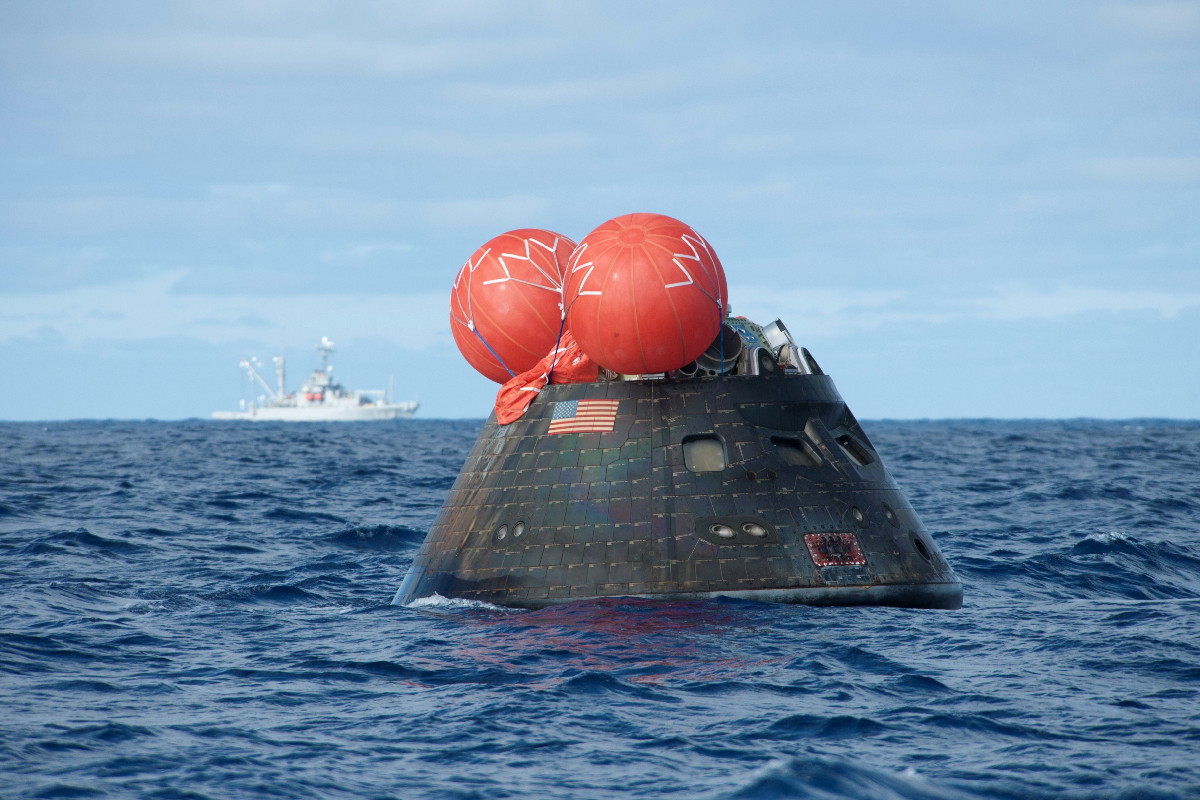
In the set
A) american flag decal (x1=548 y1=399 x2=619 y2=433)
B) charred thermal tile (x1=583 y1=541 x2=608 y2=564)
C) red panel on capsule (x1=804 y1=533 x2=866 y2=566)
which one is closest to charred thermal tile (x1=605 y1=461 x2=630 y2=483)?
american flag decal (x1=548 y1=399 x2=619 y2=433)

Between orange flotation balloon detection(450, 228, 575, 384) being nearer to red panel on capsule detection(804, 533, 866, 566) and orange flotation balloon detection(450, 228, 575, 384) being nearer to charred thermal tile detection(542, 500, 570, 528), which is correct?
charred thermal tile detection(542, 500, 570, 528)

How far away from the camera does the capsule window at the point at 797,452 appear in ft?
55.4

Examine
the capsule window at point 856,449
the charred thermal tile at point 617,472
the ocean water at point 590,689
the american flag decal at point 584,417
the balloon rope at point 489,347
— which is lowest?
the ocean water at point 590,689

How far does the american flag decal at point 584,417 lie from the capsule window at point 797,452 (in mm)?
2244

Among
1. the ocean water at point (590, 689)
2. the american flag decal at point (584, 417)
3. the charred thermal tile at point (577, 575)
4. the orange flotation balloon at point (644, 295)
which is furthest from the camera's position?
the american flag decal at point (584, 417)

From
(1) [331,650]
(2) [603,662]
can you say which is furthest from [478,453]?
(2) [603,662]

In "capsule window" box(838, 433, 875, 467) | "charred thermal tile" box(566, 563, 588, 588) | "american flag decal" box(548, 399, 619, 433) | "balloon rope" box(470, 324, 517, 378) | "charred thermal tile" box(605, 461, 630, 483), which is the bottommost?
"charred thermal tile" box(566, 563, 588, 588)

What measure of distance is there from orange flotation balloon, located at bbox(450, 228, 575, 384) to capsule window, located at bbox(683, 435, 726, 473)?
120 inches

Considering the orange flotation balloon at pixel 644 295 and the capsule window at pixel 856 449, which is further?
the capsule window at pixel 856 449

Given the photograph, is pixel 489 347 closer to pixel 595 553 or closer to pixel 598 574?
pixel 595 553

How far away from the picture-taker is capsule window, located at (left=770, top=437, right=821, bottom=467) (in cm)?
1688

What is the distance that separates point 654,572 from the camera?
1560 cm

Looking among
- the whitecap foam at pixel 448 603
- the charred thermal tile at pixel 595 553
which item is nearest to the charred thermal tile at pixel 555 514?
the charred thermal tile at pixel 595 553

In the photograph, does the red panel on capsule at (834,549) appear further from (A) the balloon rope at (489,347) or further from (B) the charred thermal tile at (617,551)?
(A) the balloon rope at (489,347)
